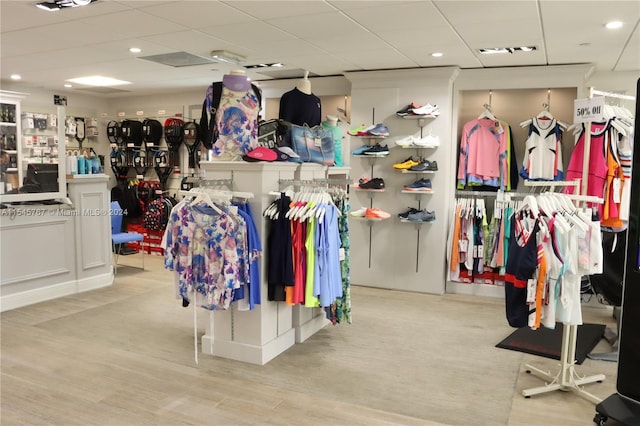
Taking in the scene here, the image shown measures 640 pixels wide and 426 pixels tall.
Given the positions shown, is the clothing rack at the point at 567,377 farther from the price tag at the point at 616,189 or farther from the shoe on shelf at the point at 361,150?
the shoe on shelf at the point at 361,150

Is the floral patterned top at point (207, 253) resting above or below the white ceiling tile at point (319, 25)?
below

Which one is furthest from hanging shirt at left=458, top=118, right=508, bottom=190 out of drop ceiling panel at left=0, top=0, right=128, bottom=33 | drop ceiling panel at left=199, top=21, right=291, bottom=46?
drop ceiling panel at left=0, top=0, right=128, bottom=33

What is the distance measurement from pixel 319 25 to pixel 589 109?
255 centimetres

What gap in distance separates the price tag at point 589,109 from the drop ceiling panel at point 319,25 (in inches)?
86.1

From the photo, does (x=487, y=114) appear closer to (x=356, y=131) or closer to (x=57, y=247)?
(x=356, y=131)

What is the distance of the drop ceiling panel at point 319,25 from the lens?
3.85 metres

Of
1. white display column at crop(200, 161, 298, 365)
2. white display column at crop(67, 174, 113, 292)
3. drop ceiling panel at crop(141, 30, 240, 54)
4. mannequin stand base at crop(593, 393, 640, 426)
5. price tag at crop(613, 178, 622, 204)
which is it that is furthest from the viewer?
white display column at crop(67, 174, 113, 292)

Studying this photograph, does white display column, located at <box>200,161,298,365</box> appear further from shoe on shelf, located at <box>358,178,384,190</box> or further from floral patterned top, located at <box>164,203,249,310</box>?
shoe on shelf, located at <box>358,178,384,190</box>

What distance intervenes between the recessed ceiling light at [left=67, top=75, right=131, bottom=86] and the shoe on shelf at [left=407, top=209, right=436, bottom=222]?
4499 millimetres

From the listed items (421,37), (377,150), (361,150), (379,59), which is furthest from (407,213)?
(421,37)

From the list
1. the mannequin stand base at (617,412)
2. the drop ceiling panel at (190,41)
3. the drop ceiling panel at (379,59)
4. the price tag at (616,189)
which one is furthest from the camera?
the drop ceiling panel at (379,59)

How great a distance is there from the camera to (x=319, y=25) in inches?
159

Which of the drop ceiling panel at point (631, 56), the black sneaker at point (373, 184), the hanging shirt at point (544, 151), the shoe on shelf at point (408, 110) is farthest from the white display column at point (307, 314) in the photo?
the drop ceiling panel at point (631, 56)

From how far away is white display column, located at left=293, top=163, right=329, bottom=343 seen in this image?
4246 mm
